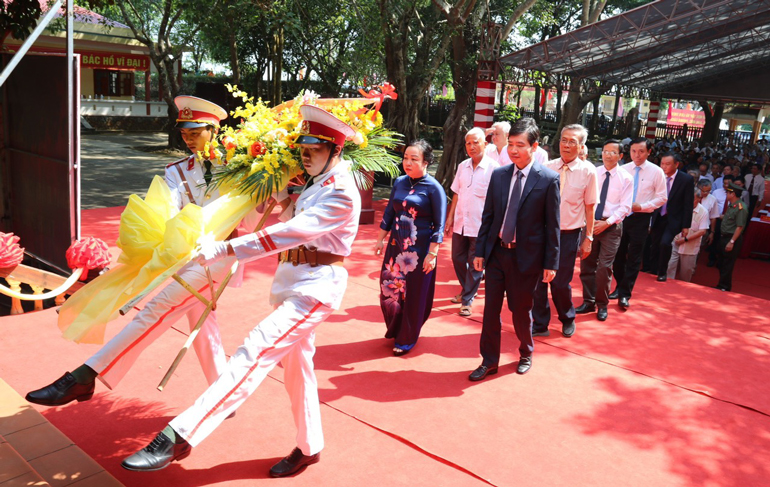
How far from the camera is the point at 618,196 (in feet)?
19.6

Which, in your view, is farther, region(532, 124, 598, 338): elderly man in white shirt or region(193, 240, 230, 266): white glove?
region(532, 124, 598, 338): elderly man in white shirt

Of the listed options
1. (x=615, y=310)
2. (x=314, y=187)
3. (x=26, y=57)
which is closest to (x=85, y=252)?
(x=314, y=187)

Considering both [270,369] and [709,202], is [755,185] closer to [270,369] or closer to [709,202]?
[709,202]

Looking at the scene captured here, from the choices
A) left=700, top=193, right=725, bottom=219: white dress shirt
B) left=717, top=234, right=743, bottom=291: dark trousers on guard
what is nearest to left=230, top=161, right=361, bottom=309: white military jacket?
left=717, top=234, right=743, bottom=291: dark trousers on guard

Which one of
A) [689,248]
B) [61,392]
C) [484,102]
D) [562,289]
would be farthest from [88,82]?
[61,392]

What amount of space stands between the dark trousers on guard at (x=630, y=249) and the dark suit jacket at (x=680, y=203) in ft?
4.18

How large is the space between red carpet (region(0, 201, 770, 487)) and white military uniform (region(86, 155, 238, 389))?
0.47 m

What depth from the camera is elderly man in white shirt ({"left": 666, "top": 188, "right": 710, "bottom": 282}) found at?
8.14 m

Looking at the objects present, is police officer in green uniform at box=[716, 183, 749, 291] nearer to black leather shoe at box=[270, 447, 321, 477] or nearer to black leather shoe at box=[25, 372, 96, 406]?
black leather shoe at box=[270, 447, 321, 477]

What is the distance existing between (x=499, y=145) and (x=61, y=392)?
485cm

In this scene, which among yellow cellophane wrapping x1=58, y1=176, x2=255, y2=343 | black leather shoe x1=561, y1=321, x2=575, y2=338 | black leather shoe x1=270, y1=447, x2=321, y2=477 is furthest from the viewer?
black leather shoe x1=561, y1=321, x2=575, y2=338

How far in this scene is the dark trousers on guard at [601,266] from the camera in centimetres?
598

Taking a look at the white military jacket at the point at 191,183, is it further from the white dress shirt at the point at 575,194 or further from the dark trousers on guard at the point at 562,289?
the white dress shirt at the point at 575,194

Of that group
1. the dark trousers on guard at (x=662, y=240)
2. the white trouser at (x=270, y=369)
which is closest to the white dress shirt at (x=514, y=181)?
the white trouser at (x=270, y=369)
